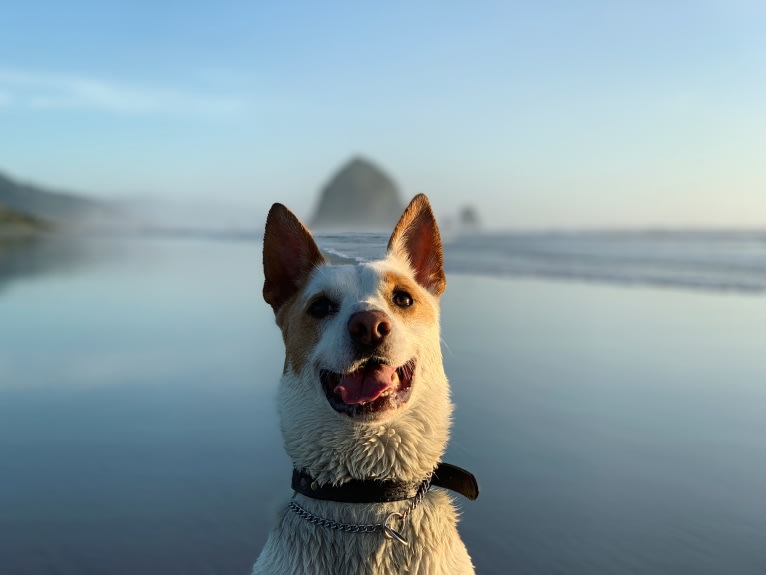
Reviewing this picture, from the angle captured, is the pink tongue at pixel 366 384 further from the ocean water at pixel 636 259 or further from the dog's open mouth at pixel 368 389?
the ocean water at pixel 636 259

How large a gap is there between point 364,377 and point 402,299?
0.40 metres

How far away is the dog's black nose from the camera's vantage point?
2201mm

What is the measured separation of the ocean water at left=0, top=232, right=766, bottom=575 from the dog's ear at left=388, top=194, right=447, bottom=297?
151 mm

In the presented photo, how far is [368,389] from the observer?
2301 millimetres

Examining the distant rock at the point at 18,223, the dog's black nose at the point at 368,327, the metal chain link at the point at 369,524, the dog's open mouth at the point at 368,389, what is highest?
the dog's black nose at the point at 368,327

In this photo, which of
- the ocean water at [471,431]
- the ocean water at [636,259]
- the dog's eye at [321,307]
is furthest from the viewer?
the ocean water at [636,259]

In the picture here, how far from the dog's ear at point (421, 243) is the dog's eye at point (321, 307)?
385mm

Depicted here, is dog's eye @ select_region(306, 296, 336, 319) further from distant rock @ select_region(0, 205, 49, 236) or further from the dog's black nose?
distant rock @ select_region(0, 205, 49, 236)

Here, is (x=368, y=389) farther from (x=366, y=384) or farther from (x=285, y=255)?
(x=285, y=255)

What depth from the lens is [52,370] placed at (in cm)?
668

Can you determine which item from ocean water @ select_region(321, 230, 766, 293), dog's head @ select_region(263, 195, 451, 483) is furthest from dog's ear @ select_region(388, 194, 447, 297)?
ocean water @ select_region(321, 230, 766, 293)

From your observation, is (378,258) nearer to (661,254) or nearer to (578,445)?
(578,445)

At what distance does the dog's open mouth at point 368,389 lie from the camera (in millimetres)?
2281

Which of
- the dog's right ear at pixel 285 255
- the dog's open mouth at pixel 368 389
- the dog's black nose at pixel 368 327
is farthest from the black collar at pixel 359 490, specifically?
the dog's right ear at pixel 285 255
